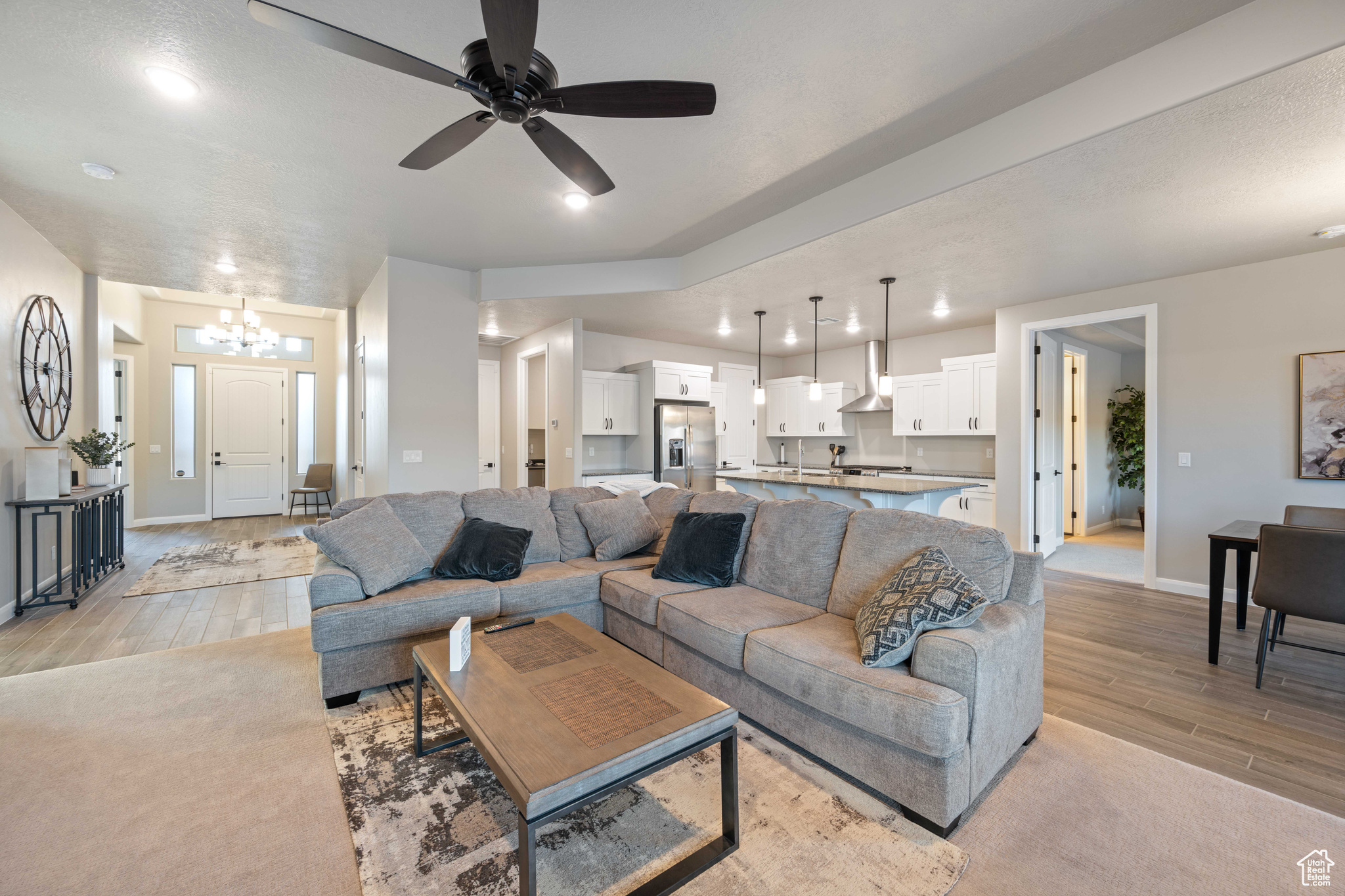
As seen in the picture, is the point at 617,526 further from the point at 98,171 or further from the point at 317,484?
the point at 317,484

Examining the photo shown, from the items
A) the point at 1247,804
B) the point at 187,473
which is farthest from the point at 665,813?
the point at 187,473

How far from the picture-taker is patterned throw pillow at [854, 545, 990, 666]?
5.98 feet

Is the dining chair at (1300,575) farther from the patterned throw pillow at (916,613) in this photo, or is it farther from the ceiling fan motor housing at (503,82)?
the ceiling fan motor housing at (503,82)

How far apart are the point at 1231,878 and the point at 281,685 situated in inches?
143

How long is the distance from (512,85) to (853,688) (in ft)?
7.52

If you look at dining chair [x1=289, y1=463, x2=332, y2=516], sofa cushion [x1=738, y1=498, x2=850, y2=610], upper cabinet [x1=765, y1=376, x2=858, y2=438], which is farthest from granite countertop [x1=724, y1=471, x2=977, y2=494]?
dining chair [x1=289, y1=463, x2=332, y2=516]

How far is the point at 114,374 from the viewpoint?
716 centimetres

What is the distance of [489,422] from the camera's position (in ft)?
25.9

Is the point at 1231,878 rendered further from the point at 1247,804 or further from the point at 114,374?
the point at 114,374

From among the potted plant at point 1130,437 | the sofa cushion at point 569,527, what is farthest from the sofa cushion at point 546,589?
the potted plant at point 1130,437

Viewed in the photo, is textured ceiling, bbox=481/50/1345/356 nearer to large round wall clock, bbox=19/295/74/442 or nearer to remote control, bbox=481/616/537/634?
remote control, bbox=481/616/537/634

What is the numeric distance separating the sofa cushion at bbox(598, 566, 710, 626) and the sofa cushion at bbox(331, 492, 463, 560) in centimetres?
98

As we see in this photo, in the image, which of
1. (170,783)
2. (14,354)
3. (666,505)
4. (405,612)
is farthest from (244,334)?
(170,783)

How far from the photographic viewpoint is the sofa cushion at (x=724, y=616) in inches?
88.0
